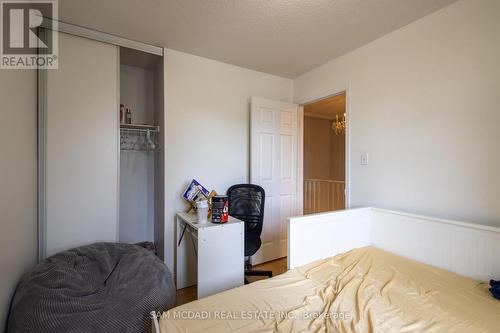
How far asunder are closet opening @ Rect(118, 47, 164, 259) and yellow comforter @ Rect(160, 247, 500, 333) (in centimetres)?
155

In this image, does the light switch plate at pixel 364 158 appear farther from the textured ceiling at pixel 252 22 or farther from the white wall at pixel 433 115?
the textured ceiling at pixel 252 22

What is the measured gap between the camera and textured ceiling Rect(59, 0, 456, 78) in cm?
171

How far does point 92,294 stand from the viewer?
139cm

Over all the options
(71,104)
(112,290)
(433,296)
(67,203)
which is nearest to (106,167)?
(67,203)

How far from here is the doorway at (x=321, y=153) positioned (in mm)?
4817

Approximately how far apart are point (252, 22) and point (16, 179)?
2.04m

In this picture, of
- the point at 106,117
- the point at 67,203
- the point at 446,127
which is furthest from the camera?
the point at 106,117

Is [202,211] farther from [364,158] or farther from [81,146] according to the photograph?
[364,158]

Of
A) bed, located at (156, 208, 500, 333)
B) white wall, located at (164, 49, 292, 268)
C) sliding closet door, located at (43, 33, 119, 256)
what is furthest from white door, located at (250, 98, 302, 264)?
sliding closet door, located at (43, 33, 119, 256)

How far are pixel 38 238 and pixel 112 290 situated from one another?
985mm

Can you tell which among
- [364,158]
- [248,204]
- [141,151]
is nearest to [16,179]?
[141,151]

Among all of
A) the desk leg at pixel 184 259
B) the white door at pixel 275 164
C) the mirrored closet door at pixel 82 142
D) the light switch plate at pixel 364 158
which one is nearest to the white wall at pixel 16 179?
the mirrored closet door at pixel 82 142

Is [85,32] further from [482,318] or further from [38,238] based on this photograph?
[482,318]

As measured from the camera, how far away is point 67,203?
1.98 meters
